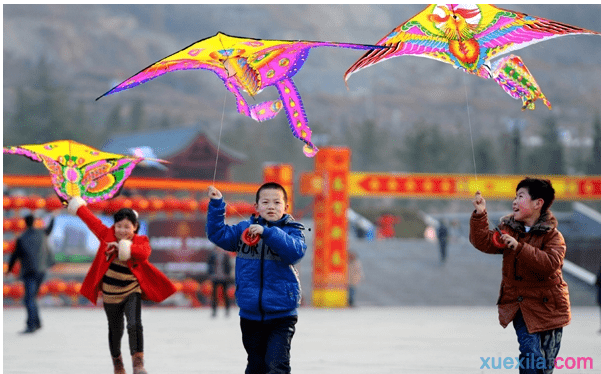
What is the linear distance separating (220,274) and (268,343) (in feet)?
27.7

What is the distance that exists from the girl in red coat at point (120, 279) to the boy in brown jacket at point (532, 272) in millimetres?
2571

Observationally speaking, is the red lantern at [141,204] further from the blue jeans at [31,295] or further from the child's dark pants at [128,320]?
the child's dark pants at [128,320]

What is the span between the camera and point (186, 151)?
3569 centimetres

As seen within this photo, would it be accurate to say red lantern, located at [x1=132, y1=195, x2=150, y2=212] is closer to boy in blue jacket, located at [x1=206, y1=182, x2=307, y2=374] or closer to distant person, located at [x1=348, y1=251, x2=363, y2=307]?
distant person, located at [x1=348, y1=251, x2=363, y2=307]

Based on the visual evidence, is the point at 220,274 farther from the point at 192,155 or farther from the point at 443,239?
the point at 192,155

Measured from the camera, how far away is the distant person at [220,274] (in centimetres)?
1300

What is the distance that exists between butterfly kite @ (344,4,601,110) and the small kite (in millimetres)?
2374

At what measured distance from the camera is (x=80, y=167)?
22.1ft

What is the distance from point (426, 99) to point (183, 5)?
112 feet

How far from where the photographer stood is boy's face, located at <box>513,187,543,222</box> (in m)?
4.74

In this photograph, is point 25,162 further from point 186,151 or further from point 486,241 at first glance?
point 486,241

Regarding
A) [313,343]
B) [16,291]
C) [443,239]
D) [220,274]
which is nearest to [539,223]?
[313,343]

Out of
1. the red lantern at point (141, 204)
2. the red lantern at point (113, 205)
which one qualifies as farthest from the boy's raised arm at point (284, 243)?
the red lantern at point (141, 204)

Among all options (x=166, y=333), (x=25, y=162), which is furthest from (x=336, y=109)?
(x=166, y=333)
